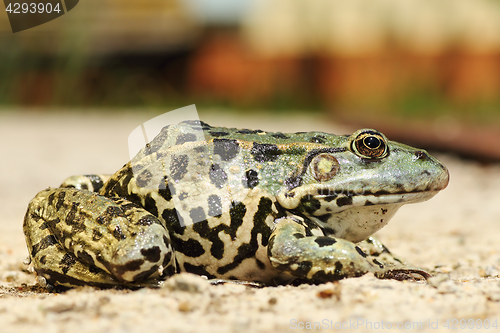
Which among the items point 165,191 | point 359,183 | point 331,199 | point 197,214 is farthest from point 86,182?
point 359,183

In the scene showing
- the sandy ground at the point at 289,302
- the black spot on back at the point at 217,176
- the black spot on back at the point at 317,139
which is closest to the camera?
the sandy ground at the point at 289,302

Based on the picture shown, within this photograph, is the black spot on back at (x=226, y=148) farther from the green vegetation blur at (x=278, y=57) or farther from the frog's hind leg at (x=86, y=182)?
the green vegetation blur at (x=278, y=57)

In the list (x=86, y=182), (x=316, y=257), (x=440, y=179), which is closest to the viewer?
(x=316, y=257)

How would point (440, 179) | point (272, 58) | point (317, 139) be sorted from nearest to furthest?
point (440, 179) < point (317, 139) < point (272, 58)

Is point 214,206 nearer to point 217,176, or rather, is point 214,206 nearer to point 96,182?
point 217,176

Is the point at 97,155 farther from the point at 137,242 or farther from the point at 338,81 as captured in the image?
the point at 338,81

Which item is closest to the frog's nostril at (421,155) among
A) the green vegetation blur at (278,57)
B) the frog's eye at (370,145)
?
the frog's eye at (370,145)
